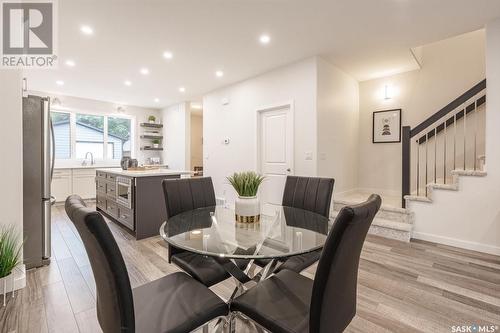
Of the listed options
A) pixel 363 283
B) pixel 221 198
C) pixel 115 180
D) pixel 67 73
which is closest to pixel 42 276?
pixel 115 180

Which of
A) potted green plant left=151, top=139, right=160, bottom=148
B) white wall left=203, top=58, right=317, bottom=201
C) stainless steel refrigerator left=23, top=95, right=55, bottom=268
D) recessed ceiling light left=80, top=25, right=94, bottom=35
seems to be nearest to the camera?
stainless steel refrigerator left=23, top=95, right=55, bottom=268

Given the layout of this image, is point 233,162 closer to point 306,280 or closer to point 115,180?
point 115,180

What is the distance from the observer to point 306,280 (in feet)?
4.66

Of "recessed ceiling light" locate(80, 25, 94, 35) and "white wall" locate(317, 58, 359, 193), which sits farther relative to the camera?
"white wall" locate(317, 58, 359, 193)

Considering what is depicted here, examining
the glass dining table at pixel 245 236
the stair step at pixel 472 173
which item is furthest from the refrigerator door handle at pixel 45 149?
the stair step at pixel 472 173

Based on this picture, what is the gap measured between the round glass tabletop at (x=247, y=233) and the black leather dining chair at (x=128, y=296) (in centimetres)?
22

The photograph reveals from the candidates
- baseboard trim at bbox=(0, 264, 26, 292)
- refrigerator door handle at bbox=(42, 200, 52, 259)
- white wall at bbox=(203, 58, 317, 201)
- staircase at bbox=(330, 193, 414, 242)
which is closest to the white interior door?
white wall at bbox=(203, 58, 317, 201)

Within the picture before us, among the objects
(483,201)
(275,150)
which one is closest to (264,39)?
(275,150)

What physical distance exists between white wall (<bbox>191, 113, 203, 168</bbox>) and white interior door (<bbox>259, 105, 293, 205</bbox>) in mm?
4713

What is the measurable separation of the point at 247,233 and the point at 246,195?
304 mm

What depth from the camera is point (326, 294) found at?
0.94m

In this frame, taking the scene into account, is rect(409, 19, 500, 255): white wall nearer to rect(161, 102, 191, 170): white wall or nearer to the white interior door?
the white interior door

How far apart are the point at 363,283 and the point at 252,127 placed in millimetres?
3349

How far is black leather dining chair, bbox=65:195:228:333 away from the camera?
846mm
